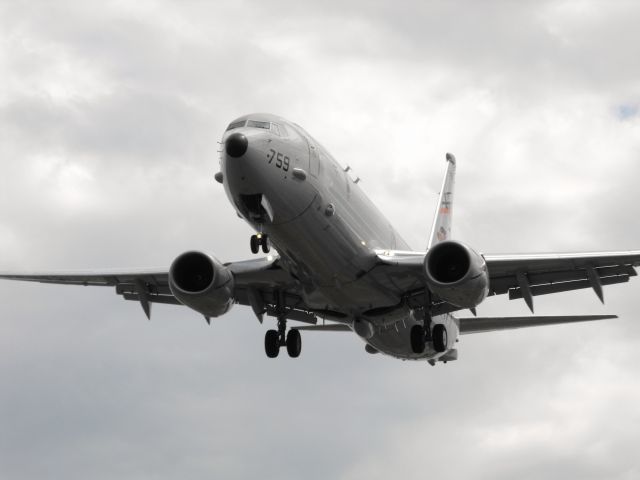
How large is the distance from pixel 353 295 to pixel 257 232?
473cm

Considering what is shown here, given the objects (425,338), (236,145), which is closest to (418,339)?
(425,338)

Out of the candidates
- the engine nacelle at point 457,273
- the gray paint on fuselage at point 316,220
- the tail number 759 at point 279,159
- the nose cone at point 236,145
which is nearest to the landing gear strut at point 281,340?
the gray paint on fuselage at point 316,220

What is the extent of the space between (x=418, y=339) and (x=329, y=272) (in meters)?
5.83

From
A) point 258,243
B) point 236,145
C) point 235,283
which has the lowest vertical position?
point 258,243

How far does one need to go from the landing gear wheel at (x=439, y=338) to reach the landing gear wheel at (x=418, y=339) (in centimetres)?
38

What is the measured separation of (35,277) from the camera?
43.0 meters

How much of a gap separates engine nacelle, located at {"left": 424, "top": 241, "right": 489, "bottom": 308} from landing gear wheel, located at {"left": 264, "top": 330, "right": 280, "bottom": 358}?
695 centimetres

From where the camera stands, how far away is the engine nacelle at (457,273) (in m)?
35.9

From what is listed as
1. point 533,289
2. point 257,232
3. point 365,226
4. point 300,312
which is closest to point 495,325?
point 533,289

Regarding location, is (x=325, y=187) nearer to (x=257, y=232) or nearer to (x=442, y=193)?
(x=257, y=232)

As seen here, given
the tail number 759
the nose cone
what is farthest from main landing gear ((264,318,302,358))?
the nose cone

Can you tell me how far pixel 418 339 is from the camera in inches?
1606

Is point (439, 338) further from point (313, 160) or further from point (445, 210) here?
point (445, 210)

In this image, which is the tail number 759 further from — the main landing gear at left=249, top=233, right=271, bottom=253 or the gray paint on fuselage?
the main landing gear at left=249, top=233, right=271, bottom=253
